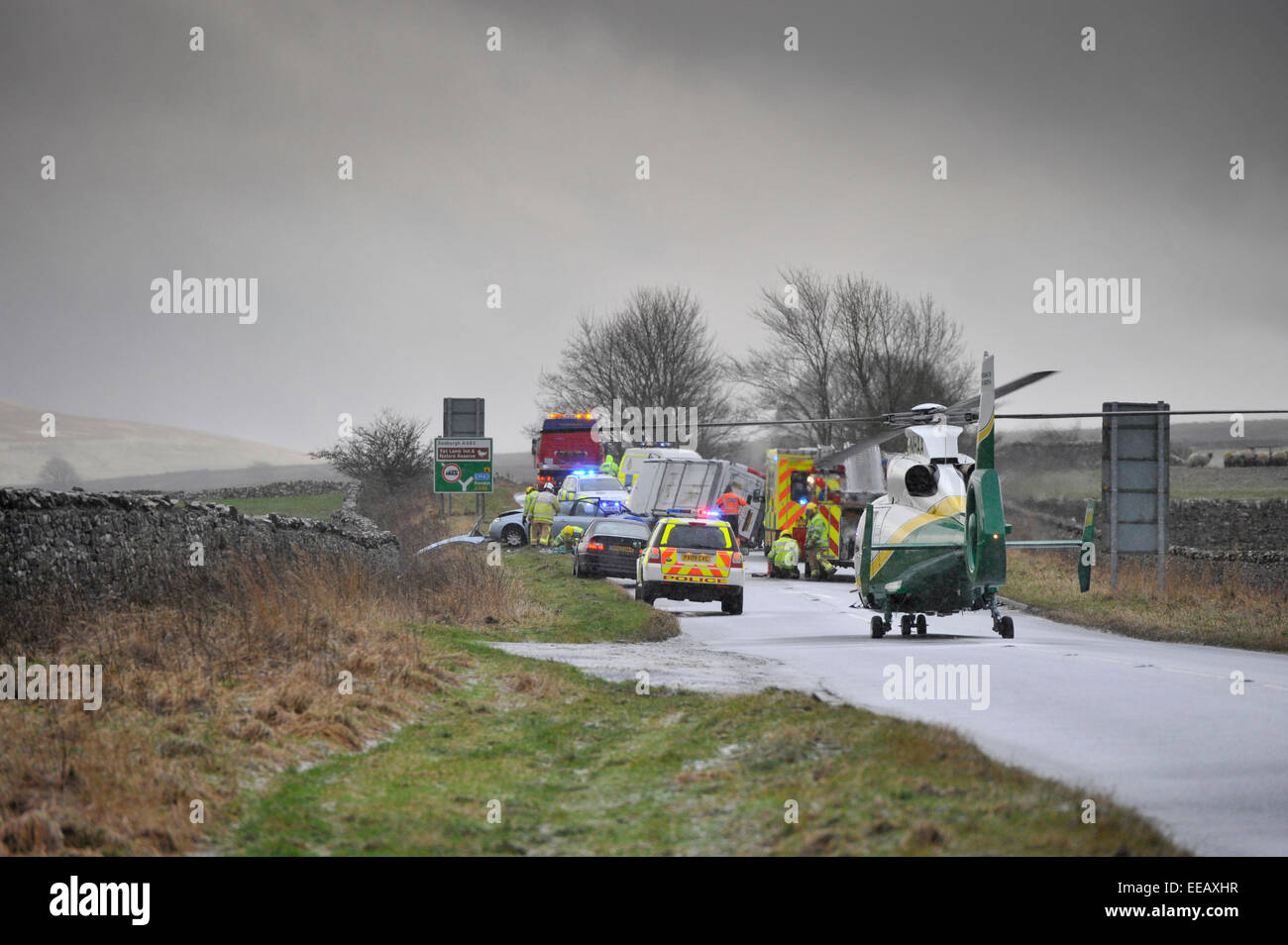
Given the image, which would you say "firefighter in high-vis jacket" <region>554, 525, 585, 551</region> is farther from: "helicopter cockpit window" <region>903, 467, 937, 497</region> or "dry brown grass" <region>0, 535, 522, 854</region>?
"helicopter cockpit window" <region>903, 467, 937, 497</region>

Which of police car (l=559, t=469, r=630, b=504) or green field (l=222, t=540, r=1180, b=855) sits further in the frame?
police car (l=559, t=469, r=630, b=504)

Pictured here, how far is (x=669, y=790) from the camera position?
9398 mm

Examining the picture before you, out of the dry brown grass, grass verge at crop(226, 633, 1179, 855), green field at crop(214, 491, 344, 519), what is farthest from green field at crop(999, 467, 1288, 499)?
grass verge at crop(226, 633, 1179, 855)

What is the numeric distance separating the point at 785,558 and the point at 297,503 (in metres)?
23.8

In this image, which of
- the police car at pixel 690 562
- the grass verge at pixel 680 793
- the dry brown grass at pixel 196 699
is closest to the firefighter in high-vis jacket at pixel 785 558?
the police car at pixel 690 562

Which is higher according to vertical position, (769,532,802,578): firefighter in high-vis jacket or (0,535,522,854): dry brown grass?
(0,535,522,854): dry brown grass

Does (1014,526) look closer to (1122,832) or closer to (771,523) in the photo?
(771,523)

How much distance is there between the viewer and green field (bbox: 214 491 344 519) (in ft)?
167

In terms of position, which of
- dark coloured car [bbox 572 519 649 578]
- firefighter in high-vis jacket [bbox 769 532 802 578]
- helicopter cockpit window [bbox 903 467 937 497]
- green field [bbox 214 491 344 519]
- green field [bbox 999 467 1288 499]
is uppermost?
helicopter cockpit window [bbox 903 467 937 497]

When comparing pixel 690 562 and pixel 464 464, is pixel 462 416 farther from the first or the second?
pixel 690 562

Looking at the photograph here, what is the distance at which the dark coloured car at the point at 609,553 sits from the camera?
33500mm

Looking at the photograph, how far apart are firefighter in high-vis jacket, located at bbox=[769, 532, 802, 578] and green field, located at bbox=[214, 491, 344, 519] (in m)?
15.0

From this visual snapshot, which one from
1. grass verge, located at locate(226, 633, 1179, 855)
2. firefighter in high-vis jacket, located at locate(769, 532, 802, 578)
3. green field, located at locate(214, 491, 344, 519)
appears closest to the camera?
grass verge, located at locate(226, 633, 1179, 855)

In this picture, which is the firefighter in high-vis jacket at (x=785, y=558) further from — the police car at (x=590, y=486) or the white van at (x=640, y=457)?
the white van at (x=640, y=457)
